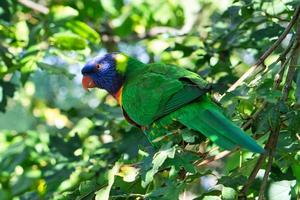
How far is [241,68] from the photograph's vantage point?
3363 millimetres

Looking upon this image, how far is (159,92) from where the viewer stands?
1958 mm

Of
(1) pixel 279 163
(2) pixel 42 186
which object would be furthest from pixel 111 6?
(1) pixel 279 163

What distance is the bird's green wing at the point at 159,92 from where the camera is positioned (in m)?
1.86

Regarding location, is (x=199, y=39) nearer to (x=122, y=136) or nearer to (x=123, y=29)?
(x=122, y=136)

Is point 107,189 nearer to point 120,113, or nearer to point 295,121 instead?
point 295,121

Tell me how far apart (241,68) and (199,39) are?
2.17ft

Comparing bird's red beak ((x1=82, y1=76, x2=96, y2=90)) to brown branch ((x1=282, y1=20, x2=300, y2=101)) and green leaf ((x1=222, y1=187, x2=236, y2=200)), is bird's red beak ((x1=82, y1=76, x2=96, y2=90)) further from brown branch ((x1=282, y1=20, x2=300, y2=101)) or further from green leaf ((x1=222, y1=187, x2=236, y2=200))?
green leaf ((x1=222, y1=187, x2=236, y2=200))

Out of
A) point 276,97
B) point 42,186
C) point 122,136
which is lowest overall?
point 42,186

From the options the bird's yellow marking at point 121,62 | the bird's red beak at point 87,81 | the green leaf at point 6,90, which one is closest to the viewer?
the bird's yellow marking at point 121,62

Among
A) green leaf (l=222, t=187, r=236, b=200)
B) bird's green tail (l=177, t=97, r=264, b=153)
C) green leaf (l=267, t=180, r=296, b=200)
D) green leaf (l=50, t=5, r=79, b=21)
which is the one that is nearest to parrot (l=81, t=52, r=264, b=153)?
bird's green tail (l=177, t=97, r=264, b=153)

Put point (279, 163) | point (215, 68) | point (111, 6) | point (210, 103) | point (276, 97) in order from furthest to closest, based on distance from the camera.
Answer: point (111, 6) → point (215, 68) → point (279, 163) → point (210, 103) → point (276, 97)

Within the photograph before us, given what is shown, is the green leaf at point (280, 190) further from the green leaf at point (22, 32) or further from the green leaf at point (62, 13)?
the green leaf at point (22, 32)

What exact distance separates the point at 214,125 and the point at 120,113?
1.04 meters

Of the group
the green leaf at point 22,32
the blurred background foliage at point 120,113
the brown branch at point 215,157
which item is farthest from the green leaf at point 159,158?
the green leaf at point 22,32
